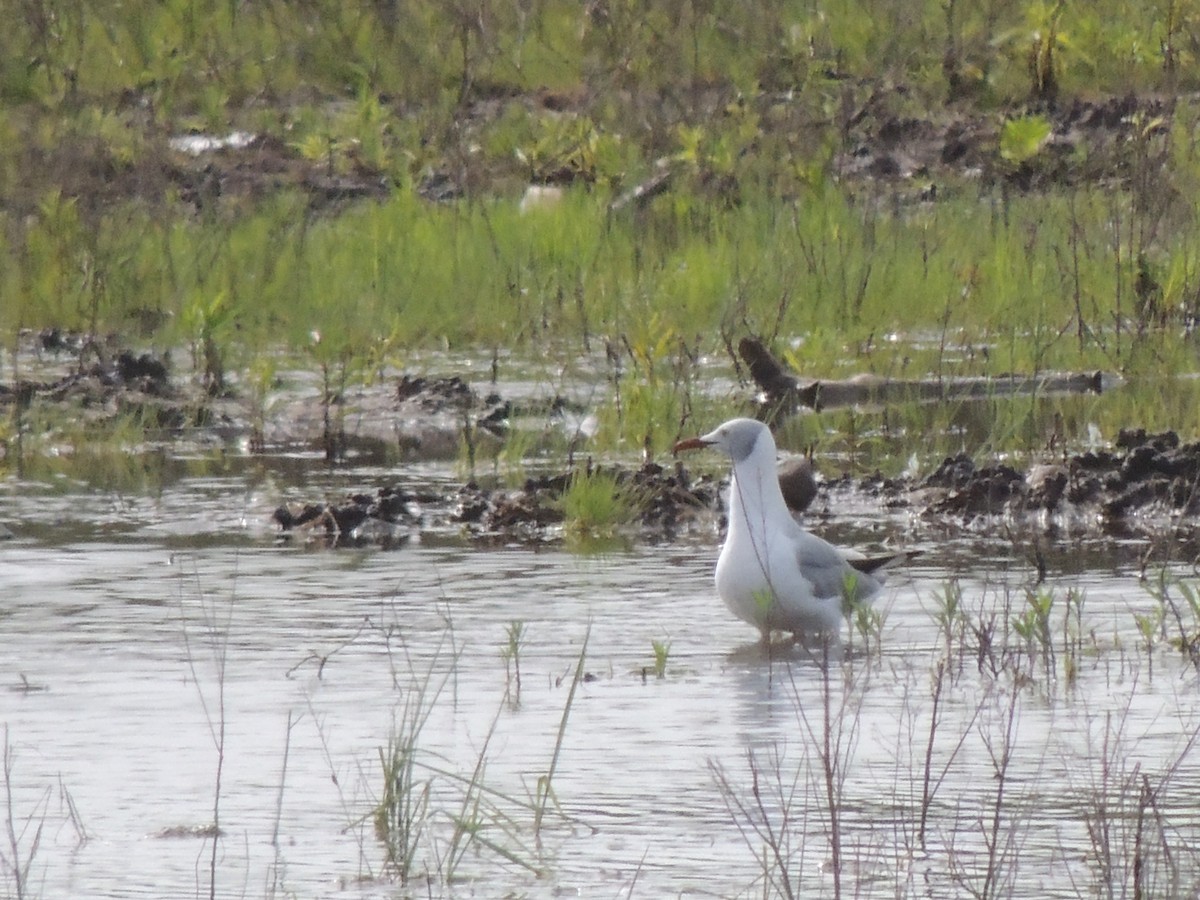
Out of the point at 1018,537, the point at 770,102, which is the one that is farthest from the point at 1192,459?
the point at 770,102

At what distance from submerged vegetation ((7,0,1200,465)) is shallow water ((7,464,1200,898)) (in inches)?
93.7

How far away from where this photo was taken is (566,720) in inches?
205

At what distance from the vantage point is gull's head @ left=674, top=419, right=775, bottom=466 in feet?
23.4

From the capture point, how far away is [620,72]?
18312 millimetres

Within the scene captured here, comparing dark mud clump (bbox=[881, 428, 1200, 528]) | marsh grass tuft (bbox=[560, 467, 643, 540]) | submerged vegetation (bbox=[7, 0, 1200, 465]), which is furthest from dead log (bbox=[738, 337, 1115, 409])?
marsh grass tuft (bbox=[560, 467, 643, 540])

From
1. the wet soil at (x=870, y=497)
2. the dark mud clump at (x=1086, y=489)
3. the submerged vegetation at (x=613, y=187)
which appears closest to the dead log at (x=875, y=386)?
the submerged vegetation at (x=613, y=187)

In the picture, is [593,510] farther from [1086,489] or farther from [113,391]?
[113,391]

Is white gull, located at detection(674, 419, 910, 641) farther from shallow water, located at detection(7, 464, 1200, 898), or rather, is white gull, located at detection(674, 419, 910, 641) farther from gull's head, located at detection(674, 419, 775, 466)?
shallow water, located at detection(7, 464, 1200, 898)

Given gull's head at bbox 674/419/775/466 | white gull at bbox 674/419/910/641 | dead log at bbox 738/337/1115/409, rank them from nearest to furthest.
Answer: white gull at bbox 674/419/910/641
gull's head at bbox 674/419/775/466
dead log at bbox 738/337/1115/409

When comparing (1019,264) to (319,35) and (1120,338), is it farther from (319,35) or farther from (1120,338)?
(319,35)

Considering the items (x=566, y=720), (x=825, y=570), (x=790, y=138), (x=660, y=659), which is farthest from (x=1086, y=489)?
(x=790, y=138)

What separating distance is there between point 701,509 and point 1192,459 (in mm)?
1644

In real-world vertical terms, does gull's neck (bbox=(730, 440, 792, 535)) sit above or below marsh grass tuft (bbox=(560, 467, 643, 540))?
above

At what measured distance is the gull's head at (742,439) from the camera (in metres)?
7.14
